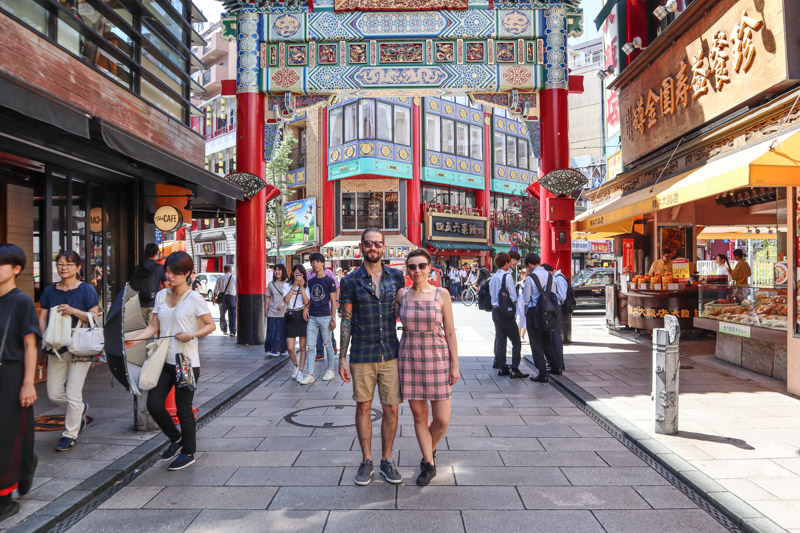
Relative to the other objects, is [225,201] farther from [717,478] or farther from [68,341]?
[717,478]

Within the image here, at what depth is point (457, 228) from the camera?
34.0 meters

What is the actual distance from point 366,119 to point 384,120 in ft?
3.55

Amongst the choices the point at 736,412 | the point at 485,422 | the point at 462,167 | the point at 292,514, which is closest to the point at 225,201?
the point at 485,422

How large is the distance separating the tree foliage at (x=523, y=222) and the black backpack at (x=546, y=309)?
83.4 feet

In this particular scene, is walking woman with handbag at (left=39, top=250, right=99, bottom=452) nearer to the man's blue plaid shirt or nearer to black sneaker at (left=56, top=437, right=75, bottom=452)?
black sneaker at (left=56, top=437, right=75, bottom=452)

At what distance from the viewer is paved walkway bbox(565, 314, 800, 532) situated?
402cm

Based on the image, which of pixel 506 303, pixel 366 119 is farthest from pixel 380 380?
pixel 366 119

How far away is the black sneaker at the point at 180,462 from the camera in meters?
4.61

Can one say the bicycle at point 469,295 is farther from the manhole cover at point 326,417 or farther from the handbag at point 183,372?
the handbag at point 183,372

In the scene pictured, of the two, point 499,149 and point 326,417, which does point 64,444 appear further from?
point 499,149

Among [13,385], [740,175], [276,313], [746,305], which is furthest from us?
[276,313]

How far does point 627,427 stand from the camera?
219 inches

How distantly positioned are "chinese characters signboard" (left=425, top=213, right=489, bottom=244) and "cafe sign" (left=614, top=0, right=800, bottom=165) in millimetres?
19903

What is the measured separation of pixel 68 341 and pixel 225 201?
522 cm
